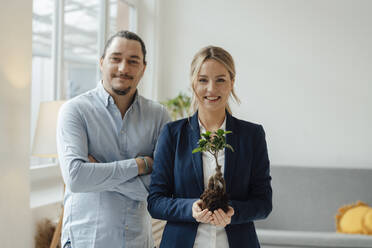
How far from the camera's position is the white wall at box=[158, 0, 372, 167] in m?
3.81

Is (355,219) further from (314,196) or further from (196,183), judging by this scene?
(196,183)

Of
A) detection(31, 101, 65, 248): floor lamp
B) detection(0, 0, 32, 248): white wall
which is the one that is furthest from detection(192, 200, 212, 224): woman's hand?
detection(31, 101, 65, 248): floor lamp

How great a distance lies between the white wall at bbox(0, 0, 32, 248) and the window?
0.72 m

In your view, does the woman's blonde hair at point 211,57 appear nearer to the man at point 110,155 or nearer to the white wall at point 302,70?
the man at point 110,155

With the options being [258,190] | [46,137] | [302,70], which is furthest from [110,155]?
[302,70]

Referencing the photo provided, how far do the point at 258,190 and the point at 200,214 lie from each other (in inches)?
10.2

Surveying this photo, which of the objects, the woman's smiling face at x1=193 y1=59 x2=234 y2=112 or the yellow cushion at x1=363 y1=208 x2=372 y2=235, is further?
the yellow cushion at x1=363 y1=208 x2=372 y2=235

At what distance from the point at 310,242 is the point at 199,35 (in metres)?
2.36

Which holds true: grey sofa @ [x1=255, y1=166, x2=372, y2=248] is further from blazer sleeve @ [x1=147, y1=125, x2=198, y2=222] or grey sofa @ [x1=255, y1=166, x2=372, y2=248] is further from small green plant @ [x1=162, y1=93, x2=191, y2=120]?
blazer sleeve @ [x1=147, y1=125, x2=198, y2=222]

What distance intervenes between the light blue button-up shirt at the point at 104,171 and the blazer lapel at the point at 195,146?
220 millimetres

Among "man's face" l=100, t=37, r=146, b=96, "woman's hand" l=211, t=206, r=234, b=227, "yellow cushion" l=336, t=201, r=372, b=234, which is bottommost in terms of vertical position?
"yellow cushion" l=336, t=201, r=372, b=234

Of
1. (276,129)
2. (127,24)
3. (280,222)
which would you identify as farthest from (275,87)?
(127,24)

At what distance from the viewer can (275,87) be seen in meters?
3.99

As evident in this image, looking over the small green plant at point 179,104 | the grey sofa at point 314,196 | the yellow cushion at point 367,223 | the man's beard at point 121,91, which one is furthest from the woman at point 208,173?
the small green plant at point 179,104
